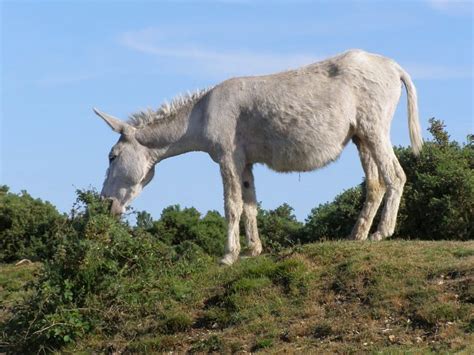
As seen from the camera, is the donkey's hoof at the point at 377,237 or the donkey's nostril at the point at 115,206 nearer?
the donkey's hoof at the point at 377,237

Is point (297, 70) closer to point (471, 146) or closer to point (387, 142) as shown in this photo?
point (387, 142)

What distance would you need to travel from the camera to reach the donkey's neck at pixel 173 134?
635 inches

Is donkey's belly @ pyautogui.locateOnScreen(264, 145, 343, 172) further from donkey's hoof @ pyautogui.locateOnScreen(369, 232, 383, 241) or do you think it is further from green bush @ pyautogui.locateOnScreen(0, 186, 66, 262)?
green bush @ pyautogui.locateOnScreen(0, 186, 66, 262)

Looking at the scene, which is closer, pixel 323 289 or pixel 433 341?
pixel 433 341

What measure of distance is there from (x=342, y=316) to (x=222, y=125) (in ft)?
12.4

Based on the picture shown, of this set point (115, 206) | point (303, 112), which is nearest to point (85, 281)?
point (115, 206)

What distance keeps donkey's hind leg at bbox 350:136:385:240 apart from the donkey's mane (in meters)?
2.61

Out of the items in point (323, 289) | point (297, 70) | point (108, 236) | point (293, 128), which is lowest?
point (323, 289)

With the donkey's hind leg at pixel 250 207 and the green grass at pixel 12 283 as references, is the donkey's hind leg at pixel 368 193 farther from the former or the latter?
the green grass at pixel 12 283

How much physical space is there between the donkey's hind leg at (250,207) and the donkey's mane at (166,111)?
142 centimetres

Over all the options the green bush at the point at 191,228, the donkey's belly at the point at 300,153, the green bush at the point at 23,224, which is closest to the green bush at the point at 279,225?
the green bush at the point at 191,228

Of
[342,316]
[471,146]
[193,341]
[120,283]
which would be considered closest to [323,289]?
[342,316]

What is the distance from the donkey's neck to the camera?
16.1 metres

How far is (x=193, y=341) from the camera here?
13.6 meters
